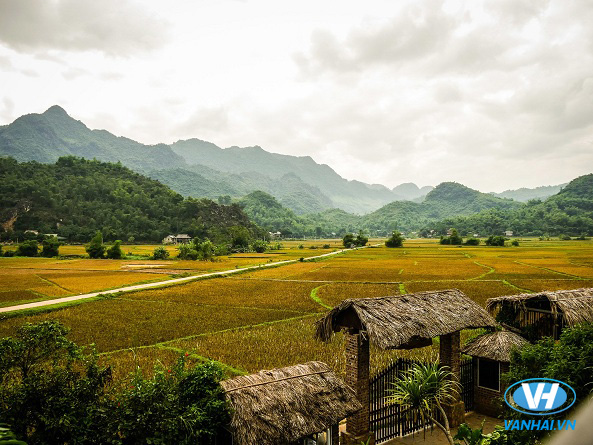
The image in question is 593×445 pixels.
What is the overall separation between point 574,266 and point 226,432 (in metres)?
50.1

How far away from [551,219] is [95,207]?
473ft

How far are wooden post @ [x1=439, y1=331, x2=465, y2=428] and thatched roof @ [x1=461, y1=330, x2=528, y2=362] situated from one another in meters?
0.81

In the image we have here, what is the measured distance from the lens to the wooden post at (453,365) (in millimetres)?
9859

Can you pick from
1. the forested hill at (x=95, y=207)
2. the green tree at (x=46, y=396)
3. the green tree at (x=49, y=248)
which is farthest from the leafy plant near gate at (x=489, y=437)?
the forested hill at (x=95, y=207)

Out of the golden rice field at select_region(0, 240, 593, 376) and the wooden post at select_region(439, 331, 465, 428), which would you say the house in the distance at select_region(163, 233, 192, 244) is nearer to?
the golden rice field at select_region(0, 240, 593, 376)

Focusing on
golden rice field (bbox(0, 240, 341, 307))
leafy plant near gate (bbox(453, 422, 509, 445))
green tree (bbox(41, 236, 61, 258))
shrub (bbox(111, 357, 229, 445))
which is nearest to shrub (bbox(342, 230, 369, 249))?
golden rice field (bbox(0, 240, 341, 307))

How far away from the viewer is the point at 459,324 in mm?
9648

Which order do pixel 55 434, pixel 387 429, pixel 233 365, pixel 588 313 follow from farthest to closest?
pixel 233 365 < pixel 588 313 < pixel 387 429 < pixel 55 434

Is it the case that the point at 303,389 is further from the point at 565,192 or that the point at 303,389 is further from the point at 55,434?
the point at 565,192

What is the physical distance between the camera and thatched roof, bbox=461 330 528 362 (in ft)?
33.0

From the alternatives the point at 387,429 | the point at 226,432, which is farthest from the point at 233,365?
the point at 226,432

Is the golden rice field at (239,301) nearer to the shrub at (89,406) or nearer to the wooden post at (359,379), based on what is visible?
the shrub at (89,406)

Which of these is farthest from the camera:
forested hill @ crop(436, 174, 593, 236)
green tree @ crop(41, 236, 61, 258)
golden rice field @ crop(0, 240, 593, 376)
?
forested hill @ crop(436, 174, 593, 236)

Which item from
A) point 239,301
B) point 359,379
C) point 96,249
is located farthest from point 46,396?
point 96,249
